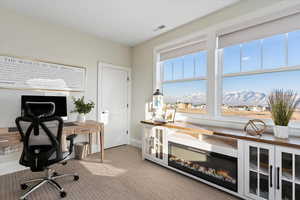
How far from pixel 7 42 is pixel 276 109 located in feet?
13.1

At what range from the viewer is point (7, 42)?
2486 mm

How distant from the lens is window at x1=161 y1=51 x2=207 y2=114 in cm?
285

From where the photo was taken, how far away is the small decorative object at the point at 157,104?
314 centimetres

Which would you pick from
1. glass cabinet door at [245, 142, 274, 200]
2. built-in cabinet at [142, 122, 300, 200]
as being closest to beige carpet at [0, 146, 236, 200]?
built-in cabinet at [142, 122, 300, 200]

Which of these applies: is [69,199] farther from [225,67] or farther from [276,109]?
[225,67]

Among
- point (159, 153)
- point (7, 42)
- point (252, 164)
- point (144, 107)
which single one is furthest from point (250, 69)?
point (7, 42)

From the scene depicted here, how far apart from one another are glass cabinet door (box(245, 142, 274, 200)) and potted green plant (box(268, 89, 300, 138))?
0.94ft

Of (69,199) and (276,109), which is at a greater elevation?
(276,109)

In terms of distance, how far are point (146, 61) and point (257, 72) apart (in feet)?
7.62

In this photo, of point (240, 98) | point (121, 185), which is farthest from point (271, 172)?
point (121, 185)

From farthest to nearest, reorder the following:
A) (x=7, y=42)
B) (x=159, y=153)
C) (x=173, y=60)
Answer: (x=173, y=60), (x=159, y=153), (x=7, y=42)

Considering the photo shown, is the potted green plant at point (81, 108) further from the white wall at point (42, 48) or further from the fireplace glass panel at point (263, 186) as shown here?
the fireplace glass panel at point (263, 186)

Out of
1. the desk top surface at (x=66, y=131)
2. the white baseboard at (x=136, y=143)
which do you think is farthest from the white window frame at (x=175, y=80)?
the desk top surface at (x=66, y=131)

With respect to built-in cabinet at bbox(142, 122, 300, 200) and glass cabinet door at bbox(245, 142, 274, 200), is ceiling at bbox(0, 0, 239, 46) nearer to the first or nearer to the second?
Answer: built-in cabinet at bbox(142, 122, 300, 200)
